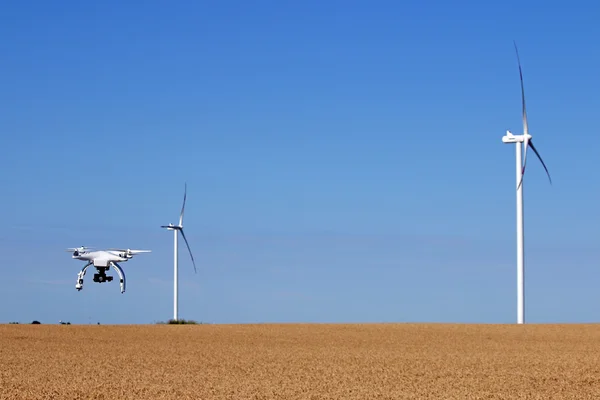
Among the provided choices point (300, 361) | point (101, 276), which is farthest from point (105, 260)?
point (300, 361)

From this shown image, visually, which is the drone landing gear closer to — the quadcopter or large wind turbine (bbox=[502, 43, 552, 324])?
the quadcopter

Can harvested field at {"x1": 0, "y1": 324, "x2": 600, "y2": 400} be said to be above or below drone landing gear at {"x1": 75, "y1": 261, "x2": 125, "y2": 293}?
below

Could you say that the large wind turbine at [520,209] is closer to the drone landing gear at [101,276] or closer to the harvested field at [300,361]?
the harvested field at [300,361]

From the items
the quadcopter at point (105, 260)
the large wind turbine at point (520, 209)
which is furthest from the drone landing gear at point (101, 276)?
the large wind turbine at point (520, 209)

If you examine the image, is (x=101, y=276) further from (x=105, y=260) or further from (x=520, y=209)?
(x=520, y=209)

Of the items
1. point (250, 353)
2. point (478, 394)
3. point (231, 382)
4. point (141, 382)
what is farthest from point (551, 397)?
point (250, 353)

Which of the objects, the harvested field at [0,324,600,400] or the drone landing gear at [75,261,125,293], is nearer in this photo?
the harvested field at [0,324,600,400]

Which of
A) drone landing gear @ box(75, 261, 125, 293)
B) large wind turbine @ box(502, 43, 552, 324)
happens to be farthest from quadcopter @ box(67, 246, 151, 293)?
large wind turbine @ box(502, 43, 552, 324)

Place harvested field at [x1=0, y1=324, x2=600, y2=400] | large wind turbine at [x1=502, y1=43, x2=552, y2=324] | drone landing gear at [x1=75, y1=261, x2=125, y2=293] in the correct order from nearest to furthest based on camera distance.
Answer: harvested field at [x1=0, y1=324, x2=600, y2=400]
drone landing gear at [x1=75, y1=261, x2=125, y2=293]
large wind turbine at [x1=502, y1=43, x2=552, y2=324]
